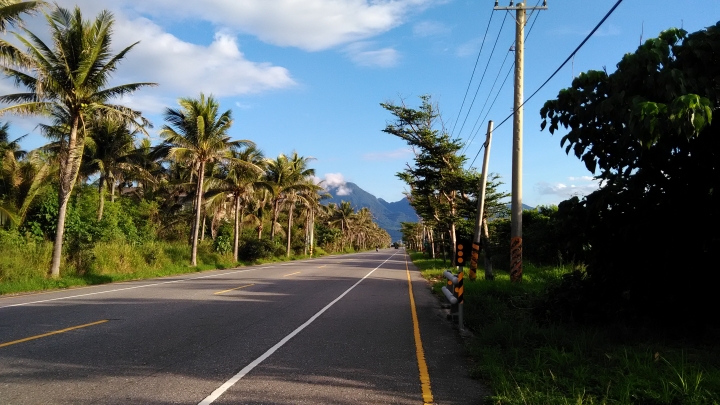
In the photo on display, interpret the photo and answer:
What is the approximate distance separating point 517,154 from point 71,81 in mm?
14984

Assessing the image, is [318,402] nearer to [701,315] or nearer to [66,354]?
[66,354]

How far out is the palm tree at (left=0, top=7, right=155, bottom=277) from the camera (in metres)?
17.2

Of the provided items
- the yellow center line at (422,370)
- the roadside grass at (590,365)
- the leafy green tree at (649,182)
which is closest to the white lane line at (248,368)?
the yellow center line at (422,370)

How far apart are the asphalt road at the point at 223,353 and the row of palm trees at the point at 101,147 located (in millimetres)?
7849

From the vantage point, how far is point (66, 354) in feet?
22.3

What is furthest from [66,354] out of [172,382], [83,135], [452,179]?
[452,179]

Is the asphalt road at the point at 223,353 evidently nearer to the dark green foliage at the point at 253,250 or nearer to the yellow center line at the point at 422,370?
the yellow center line at the point at 422,370

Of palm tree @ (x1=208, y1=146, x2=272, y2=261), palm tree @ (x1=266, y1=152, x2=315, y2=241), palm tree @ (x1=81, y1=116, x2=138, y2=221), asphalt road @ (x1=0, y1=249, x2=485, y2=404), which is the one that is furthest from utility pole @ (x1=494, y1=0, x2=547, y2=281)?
palm tree @ (x1=266, y1=152, x2=315, y2=241)

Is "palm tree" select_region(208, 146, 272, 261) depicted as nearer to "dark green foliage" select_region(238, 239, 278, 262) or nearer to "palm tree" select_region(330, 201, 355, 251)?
"dark green foliage" select_region(238, 239, 278, 262)

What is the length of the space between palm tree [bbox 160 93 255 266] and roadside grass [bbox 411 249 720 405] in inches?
880

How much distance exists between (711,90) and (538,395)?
4.60 meters

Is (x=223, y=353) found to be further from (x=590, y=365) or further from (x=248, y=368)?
(x=590, y=365)

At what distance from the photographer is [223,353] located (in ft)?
23.5

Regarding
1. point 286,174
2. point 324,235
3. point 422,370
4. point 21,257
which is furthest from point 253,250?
point 324,235
